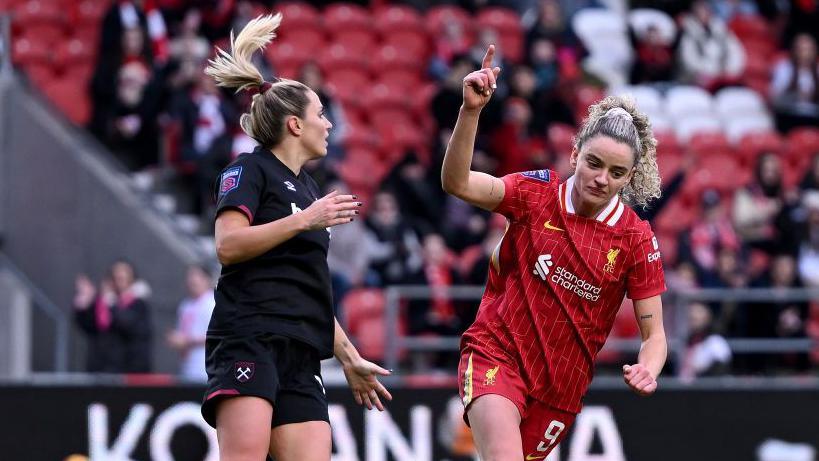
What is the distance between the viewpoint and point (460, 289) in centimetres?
1160

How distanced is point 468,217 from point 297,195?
279 inches

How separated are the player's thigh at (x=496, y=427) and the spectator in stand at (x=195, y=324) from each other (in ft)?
18.4

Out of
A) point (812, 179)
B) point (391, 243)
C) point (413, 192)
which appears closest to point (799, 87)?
point (812, 179)

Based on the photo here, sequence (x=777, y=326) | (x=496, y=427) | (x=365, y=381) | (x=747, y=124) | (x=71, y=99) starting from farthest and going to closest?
(x=747, y=124)
(x=71, y=99)
(x=777, y=326)
(x=365, y=381)
(x=496, y=427)

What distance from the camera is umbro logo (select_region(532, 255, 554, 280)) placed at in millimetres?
6363

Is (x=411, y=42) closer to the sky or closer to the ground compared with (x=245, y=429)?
closer to the sky

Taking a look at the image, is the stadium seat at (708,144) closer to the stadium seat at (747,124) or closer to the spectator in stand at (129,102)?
the stadium seat at (747,124)

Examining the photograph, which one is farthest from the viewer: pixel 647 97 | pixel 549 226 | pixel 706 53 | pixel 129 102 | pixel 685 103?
pixel 706 53

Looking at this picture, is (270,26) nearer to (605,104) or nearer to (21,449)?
(605,104)

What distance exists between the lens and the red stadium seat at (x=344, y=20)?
15672mm

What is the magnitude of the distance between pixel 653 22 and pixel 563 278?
10854 millimetres

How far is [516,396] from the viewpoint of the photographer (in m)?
6.31

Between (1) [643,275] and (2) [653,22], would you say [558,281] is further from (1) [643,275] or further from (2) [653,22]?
(2) [653,22]

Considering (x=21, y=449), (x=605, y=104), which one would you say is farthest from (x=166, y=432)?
(x=605, y=104)
